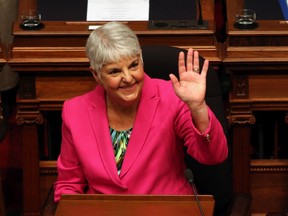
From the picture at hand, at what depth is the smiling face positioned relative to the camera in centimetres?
242

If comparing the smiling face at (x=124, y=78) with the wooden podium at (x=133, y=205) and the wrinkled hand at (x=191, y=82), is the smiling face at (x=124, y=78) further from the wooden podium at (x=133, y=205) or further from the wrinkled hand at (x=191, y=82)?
the wooden podium at (x=133, y=205)

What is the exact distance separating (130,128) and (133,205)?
1.43ft

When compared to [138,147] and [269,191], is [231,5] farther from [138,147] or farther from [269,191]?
[138,147]

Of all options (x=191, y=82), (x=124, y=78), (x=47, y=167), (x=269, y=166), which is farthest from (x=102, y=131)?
(x=269, y=166)

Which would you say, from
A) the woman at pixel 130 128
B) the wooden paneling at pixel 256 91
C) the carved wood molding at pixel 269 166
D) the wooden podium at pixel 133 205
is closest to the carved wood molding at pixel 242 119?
the wooden paneling at pixel 256 91

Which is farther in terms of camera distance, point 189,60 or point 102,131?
point 102,131

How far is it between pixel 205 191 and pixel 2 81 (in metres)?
1.33

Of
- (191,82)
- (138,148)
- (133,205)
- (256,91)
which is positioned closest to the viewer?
(133,205)

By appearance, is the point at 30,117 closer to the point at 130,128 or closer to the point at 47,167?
the point at 47,167

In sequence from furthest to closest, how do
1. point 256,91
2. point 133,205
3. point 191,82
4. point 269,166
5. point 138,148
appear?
1. point 269,166
2. point 256,91
3. point 138,148
4. point 191,82
5. point 133,205

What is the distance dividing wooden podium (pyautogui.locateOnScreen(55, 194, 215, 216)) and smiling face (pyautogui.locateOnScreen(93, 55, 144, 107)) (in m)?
0.39

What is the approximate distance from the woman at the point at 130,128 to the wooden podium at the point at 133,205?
26cm

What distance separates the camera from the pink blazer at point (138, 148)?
8.22ft

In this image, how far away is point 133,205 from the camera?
2193 mm
